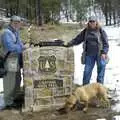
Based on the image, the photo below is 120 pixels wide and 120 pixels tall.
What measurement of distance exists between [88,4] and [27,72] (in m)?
73.4

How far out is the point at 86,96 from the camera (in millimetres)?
7867

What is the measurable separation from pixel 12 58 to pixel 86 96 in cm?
158

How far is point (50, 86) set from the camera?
8133mm

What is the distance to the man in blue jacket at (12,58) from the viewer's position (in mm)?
8000

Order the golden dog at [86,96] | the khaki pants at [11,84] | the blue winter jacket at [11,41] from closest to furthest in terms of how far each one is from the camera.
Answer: the golden dog at [86,96]
the blue winter jacket at [11,41]
the khaki pants at [11,84]

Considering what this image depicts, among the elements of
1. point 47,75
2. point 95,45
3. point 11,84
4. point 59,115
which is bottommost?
point 59,115

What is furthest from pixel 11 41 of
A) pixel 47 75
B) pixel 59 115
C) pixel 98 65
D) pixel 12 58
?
pixel 98 65

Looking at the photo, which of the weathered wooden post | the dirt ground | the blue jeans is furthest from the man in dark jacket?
the dirt ground

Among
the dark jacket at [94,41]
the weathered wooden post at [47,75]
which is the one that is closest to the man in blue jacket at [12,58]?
the weathered wooden post at [47,75]

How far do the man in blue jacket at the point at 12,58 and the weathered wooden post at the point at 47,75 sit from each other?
0.97 feet

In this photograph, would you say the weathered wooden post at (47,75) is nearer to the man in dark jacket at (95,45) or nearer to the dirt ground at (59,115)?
the dirt ground at (59,115)

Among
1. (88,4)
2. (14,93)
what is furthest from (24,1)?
(14,93)

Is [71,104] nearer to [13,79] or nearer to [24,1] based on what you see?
[13,79]

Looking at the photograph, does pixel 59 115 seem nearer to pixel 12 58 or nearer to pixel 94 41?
pixel 12 58
